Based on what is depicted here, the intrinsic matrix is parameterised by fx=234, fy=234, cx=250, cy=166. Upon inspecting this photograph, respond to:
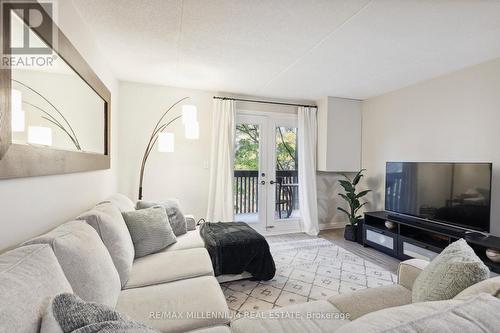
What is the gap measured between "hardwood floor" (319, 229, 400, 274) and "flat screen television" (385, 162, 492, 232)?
641mm

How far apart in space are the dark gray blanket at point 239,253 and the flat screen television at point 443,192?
80.4 inches

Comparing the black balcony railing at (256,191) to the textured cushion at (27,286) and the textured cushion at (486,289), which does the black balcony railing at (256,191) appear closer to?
the textured cushion at (27,286)

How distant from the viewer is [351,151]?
167 inches

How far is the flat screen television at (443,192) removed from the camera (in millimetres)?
2391

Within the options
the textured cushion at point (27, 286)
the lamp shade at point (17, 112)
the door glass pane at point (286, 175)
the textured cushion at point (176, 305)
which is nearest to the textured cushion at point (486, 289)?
the textured cushion at point (176, 305)

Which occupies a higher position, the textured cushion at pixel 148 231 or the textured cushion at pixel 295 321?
→ the textured cushion at pixel 148 231

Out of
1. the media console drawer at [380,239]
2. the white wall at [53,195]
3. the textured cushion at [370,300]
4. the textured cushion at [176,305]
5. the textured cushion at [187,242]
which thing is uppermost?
the white wall at [53,195]

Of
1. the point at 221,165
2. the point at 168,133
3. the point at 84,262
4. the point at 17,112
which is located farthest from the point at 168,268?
the point at 221,165

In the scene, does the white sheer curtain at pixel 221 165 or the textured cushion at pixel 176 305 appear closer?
the textured cushion at pixel 176 305

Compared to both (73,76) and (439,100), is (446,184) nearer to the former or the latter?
(439,100)

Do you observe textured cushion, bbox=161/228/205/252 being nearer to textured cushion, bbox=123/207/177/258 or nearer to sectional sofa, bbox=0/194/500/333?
textured cushion, bbox=123/207/177/258

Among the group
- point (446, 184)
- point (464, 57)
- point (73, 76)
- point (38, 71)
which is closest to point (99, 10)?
point (73, 76)

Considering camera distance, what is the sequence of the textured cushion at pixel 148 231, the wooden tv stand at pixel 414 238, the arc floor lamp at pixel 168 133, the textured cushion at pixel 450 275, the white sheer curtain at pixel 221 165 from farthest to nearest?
the white sheer curtain at pixel 221 165, the arc floor lamp at pixel 168 133, the wooden tv stand at pixel 414 238, the textured cushion at pixel 148 231, the textured cushion at pixel 450 275

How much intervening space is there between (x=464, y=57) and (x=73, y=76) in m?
3.61
